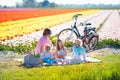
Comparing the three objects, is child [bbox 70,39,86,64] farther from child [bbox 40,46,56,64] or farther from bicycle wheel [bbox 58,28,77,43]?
bicycle wheel [bbox 58,28,77,43]

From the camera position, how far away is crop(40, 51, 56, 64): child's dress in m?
10.8

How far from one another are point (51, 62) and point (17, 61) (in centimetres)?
117

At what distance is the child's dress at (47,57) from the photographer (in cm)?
1078

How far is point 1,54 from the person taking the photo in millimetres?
12625

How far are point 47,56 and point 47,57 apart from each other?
48mm

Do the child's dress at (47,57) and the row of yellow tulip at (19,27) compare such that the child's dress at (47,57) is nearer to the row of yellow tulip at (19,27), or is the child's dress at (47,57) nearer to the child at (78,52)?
the child at (78,52)

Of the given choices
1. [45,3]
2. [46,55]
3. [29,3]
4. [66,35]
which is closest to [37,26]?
[66,35]

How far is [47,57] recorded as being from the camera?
10930mm

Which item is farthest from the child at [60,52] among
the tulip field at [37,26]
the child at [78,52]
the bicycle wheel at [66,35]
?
the tulip field at [37,26]

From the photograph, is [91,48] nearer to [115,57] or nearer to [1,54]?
[115,57]

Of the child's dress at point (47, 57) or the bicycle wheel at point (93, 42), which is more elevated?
the child's dress at point (47, 57)

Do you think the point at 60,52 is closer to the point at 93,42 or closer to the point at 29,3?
the point at 93,42

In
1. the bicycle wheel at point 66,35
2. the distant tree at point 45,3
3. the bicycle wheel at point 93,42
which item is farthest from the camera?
the distant tree at point 45,3

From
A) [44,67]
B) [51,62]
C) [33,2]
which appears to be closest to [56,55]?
[51,62]
